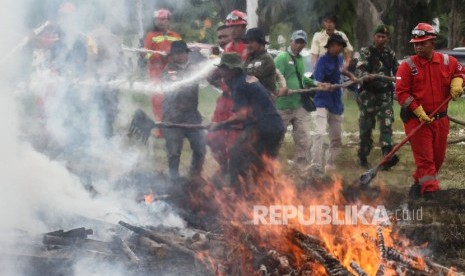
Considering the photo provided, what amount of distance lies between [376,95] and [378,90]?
0.24ft

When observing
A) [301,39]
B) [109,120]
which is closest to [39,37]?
[109,120]

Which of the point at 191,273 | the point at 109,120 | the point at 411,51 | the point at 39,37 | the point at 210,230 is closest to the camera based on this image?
the point at 191,273

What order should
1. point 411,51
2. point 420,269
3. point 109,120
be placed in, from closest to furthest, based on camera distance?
point 420,269 < point 109,120 < point 411,51

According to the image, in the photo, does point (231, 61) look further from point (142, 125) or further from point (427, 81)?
point (427, 81)

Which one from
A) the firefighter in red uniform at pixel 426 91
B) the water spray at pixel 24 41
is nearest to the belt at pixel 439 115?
the firefighter in red uniform at pixel 426 91

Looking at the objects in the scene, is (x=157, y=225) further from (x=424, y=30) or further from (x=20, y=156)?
(x=424, y=30)

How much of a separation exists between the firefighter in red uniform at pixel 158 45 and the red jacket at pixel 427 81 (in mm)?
3531

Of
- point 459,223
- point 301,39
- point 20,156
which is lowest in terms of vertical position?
point 459,223

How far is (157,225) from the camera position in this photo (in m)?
6.95

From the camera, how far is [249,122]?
7.80m

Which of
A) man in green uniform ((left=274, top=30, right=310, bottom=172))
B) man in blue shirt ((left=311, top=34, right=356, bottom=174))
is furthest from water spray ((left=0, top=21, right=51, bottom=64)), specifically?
man in blue shirt ((left=311, top=34, right=356, bottom=174))

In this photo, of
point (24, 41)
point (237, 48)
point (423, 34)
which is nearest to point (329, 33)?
point (237, 48)

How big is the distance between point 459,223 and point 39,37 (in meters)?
5.18

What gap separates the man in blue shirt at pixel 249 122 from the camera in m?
7.70
